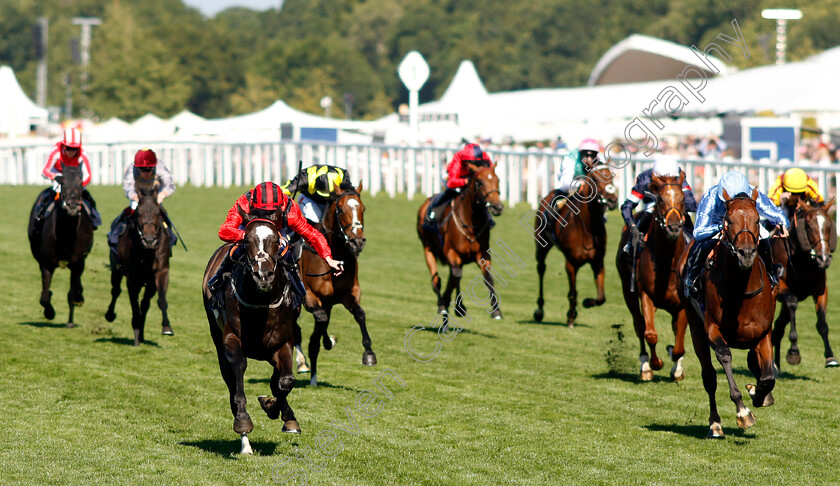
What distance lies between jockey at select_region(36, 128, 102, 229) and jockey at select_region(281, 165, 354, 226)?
3.42 meters

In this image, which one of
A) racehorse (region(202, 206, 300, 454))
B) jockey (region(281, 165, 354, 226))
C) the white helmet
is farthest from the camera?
jockey (region(281, 165, 354, 226))

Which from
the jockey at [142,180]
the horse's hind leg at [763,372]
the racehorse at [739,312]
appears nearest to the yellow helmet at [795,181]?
the racehorse at [739,312]

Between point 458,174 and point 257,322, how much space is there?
23.7 feet

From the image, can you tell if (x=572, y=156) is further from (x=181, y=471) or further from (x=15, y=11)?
(x=15, y=11)

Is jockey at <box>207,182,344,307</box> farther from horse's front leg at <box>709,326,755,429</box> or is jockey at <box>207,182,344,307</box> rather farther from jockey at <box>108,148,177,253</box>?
jockey at <box>108,148,177,253</box>

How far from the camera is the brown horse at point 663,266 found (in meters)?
9.90

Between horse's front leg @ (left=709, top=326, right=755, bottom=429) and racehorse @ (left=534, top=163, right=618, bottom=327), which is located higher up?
racehorse @ (left=534, top=163, right=618, bottom=327)

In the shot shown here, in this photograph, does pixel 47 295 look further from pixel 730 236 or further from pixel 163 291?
pixel 730 236

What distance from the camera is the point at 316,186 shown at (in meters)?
10.7

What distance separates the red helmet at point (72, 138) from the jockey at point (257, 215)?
5.56 meters

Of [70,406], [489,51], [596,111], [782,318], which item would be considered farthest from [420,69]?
[489,51]

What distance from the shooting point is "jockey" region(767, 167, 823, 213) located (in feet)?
37.1

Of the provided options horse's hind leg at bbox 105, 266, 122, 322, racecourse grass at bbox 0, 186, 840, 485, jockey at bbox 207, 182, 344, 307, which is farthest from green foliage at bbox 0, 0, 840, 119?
jockey at bbox 207, 182, 344, 307

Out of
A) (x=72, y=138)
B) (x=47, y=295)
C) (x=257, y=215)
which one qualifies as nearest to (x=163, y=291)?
(x=47, y=295)
